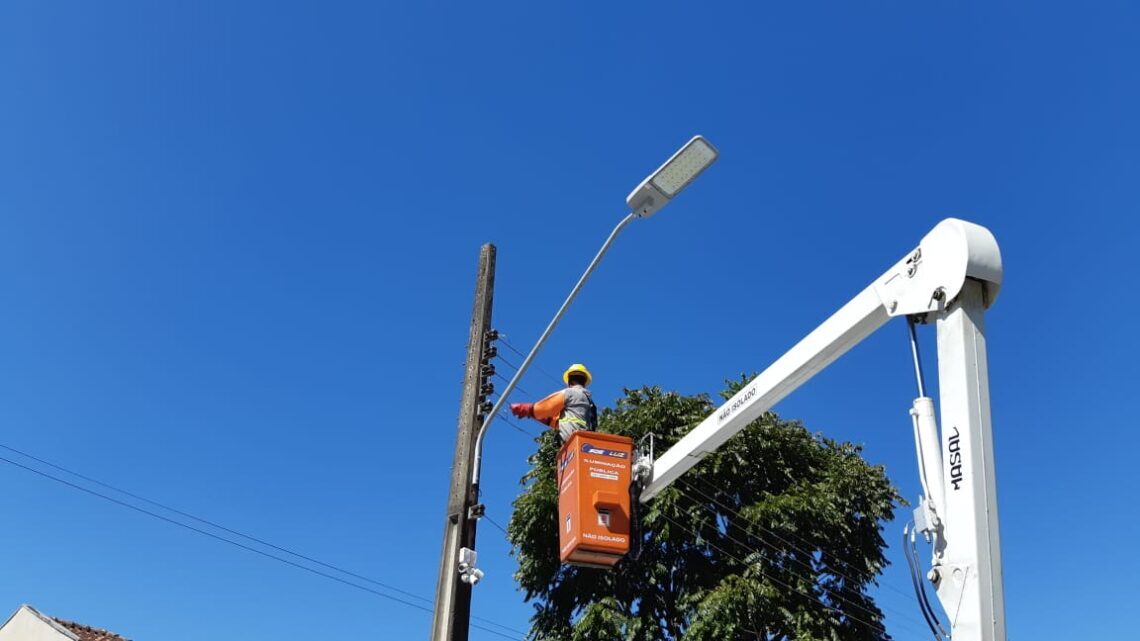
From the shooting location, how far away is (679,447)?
9.22 meters

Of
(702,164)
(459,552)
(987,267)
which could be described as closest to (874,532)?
(459,552)

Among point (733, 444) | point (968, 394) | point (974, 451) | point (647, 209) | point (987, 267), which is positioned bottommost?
point (974, 451)

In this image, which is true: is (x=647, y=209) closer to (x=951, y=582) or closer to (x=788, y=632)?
(x=951, y=582)

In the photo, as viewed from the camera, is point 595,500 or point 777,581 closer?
point 595,500

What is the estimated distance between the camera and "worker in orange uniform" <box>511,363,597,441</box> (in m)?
10.0

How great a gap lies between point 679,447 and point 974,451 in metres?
3.98

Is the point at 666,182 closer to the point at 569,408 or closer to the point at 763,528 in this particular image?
the point at 569,408

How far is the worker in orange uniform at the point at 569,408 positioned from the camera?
394 inches

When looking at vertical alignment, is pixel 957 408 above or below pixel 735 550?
below

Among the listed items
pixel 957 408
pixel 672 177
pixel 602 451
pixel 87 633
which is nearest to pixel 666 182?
pixel 672 177

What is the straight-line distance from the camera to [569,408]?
10.1 meters

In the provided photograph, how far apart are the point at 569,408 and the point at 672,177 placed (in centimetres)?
278

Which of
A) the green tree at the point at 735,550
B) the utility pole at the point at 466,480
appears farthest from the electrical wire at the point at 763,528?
the utility pole at the point at 466,480

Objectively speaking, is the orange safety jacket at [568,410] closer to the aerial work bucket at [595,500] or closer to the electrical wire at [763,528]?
the aerial work bucket at [595,500]
